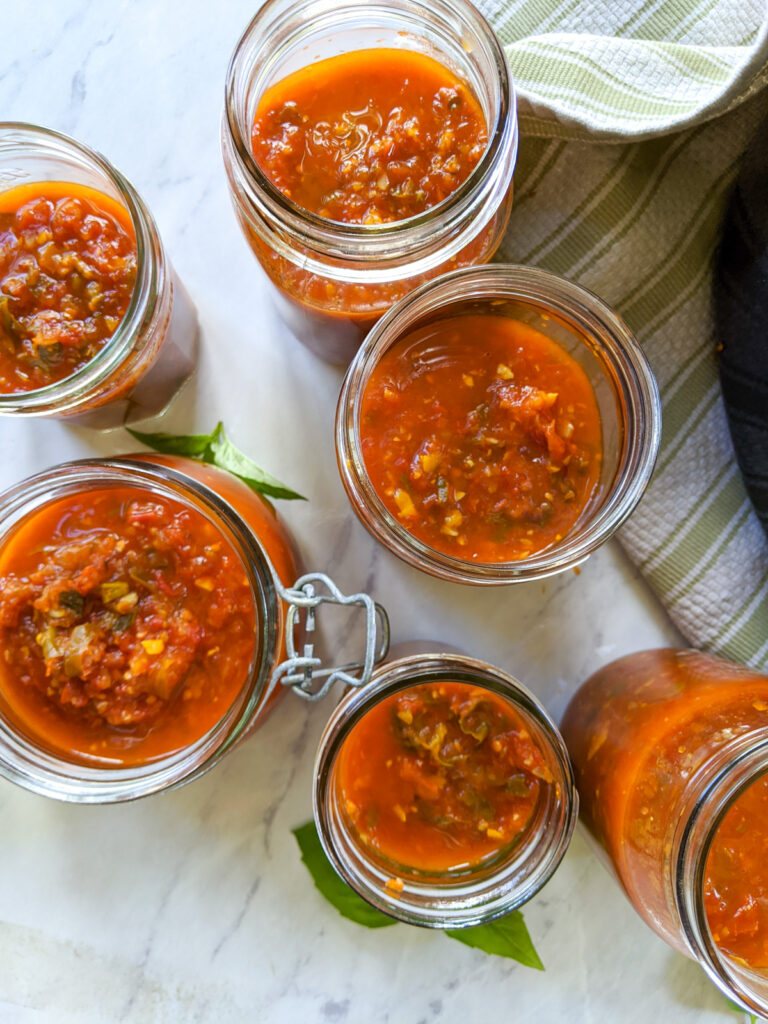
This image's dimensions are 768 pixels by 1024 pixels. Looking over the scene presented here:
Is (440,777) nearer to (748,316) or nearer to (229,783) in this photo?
(229,783)

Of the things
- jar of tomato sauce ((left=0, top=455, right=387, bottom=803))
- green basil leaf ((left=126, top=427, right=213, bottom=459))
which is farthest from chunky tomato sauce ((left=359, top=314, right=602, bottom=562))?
green basil leaf ((left=126, top=427, right=213, bottom=459))

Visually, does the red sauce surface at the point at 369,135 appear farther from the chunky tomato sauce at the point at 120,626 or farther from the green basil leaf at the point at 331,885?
the green basil leaf at the point at 331,885

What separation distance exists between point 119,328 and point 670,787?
936 millimetres

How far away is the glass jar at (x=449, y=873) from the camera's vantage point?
1.07m

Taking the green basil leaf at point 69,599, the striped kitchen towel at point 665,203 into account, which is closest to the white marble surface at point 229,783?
the striped kitchen towel at point 665,203

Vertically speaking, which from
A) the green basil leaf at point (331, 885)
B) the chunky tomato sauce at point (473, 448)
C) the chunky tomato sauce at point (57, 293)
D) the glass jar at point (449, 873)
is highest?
the chunky tomato sauce at point (57, 293)

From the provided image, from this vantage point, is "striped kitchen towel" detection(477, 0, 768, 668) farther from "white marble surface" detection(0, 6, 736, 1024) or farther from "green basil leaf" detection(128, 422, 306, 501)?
"green basil leaf" detection(128, 422, 306, 501)

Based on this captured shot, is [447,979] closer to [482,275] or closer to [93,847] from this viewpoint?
[93,847]

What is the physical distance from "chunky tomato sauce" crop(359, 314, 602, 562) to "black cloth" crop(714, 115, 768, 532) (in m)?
0.34

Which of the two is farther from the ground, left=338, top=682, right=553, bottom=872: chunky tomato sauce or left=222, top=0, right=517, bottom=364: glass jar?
left=222, top=0, right=517, bottom=364: glass jar

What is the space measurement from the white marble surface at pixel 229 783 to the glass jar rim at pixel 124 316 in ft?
0.89

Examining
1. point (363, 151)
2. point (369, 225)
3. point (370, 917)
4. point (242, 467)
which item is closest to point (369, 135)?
point (363, 151)

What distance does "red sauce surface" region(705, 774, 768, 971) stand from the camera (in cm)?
108

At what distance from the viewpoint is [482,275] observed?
1.06 metres
